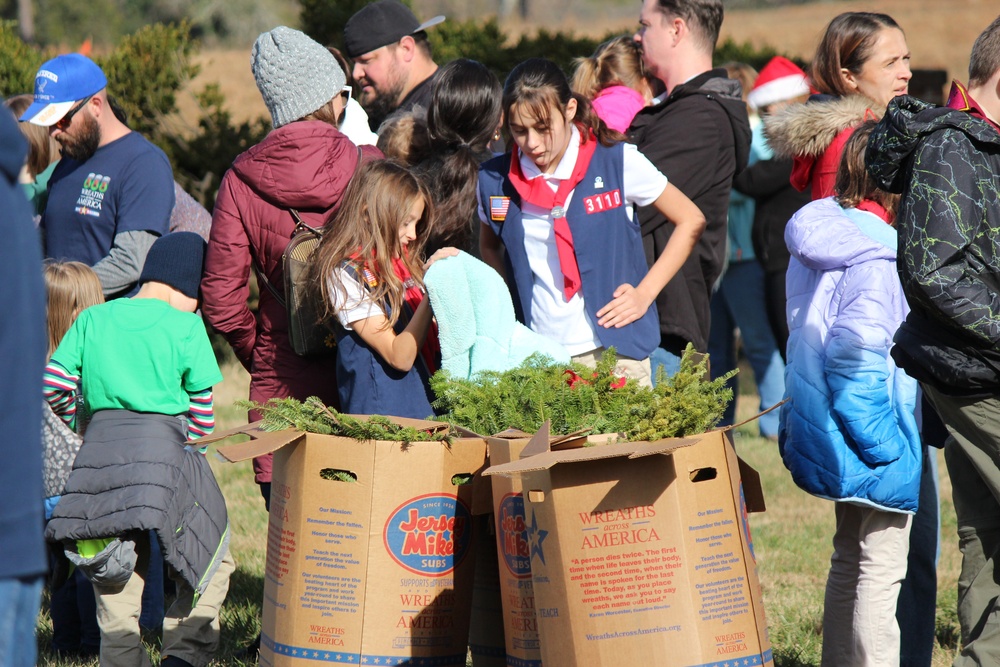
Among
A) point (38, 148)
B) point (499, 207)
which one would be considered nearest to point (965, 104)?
point (499, 207)

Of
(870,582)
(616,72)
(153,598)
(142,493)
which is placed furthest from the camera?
(616,72)

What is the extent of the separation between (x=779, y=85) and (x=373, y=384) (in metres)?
4.21

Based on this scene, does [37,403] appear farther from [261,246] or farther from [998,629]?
[998,629]

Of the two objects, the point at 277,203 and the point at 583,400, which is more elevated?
the point at 277,203

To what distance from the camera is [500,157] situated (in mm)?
3992

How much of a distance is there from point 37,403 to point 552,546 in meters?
1.28

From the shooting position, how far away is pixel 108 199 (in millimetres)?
4676

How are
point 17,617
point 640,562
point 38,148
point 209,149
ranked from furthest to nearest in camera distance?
point 209,149 < point 38,148 < point 640,562 < point 17,617

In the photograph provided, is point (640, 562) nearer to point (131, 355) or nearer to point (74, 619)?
point (131, 355)

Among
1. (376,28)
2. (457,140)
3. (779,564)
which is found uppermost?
(376,28)

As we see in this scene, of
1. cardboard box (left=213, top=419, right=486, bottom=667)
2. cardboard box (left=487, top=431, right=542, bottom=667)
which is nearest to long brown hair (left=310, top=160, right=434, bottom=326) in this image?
cardboard box (left=213, top=419, right=486, bottom=667)

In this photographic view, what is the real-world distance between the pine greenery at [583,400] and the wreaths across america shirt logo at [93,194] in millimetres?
2105

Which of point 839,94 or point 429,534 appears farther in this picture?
point 839,94

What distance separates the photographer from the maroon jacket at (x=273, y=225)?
398 cm
